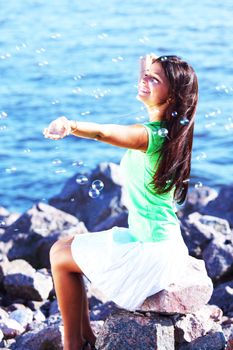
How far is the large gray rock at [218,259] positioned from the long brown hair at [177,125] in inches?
114

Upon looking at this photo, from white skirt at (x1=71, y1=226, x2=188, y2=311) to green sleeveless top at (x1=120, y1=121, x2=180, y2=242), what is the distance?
0.16 ft

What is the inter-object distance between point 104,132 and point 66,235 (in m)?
4.63

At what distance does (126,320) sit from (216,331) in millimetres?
518

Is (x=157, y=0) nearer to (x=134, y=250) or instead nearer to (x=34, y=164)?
(x=34, y=164)

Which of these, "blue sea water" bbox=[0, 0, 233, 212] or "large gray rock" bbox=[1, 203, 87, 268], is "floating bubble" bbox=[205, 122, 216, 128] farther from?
"large gray rock" bbox=[1, 203, 87, 268]

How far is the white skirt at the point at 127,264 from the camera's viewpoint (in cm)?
527

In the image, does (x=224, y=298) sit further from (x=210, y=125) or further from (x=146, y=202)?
(x=210, y=125)

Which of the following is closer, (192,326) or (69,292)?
(69,292)

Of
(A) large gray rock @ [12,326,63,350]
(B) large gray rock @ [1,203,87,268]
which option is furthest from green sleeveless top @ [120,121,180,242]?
(B) large gray rock @ [1,203,87,268]

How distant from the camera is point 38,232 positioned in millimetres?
9805

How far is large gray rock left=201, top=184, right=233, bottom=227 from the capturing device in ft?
34.7

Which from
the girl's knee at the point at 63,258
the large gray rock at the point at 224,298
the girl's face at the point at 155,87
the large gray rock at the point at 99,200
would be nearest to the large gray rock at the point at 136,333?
the girl's knee at the point at 63,258

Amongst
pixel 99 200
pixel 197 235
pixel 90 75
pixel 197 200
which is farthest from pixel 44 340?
pixel 90 75

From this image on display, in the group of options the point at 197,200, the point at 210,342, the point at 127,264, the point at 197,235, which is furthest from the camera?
the point at 197,200
